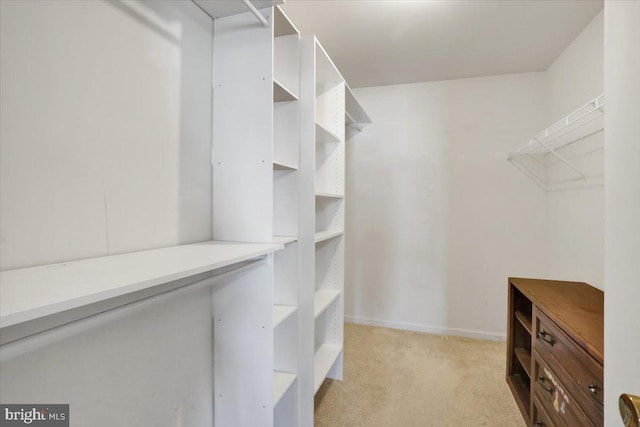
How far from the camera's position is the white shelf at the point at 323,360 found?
189cm

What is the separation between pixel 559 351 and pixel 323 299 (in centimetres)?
130

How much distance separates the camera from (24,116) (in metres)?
0.73

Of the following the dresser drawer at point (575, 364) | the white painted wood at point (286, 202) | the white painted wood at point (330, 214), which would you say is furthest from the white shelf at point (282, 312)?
the dresser drawer at point (575, 364)

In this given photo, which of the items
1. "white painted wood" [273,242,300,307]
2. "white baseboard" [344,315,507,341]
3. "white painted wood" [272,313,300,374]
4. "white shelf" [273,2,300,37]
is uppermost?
"white shelf" [273,2,300,37]

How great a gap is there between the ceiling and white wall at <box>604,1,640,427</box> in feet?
4.85

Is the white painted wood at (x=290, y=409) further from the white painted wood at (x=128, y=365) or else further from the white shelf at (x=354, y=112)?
the white shelf at (x=354, y=112)

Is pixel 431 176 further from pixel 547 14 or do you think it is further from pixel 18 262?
pixel 18 262

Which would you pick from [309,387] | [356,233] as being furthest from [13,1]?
[356,233]

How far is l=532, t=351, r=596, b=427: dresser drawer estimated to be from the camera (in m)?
1.15

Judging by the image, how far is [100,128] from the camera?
0.90 meters

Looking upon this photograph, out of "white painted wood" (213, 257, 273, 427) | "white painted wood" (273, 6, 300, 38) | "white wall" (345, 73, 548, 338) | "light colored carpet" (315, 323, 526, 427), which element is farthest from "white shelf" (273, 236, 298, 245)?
"white wall" (345, 73, 548, 338)

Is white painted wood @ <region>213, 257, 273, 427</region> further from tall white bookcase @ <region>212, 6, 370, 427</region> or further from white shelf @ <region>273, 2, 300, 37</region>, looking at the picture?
white shelf @ <region>273, 2, 300, 37</region>

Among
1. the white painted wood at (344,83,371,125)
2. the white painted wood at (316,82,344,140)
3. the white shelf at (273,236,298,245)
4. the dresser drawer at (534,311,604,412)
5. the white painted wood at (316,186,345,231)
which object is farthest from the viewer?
the white painted wood at (344,83,371,125)

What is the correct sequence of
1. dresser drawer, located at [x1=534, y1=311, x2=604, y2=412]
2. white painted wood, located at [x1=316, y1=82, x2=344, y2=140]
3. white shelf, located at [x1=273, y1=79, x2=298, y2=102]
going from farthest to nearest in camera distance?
white painted wood, located at [x1=316, y1=82, x2=344, y2=140] → white shelf, located at [x1=273, y1=79, x2=298, y2=102] → dresser drawer, located at [x1=534, y1=311, x2=604, y2=412]
